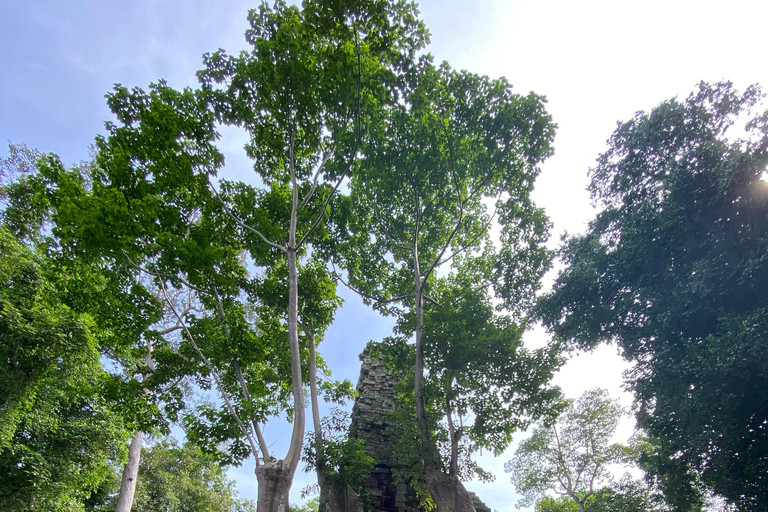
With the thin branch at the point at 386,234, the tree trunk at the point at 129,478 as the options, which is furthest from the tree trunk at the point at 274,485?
the tree trunk at the point at 129,478

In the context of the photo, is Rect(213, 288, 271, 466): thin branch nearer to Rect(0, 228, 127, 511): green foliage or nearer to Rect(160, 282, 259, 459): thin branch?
Rect(160, 282, 259, 459): thin branch

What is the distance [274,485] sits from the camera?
15.6 ft

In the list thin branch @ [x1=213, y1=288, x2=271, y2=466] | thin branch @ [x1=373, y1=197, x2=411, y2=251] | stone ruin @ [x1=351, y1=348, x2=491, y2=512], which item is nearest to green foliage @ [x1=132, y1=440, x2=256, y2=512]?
stone ruin @ [x1=351, y1=348, x2=491, y2=512]

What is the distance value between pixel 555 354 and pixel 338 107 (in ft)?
21.6

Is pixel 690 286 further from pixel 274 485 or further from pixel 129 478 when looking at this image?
pixel 129 478

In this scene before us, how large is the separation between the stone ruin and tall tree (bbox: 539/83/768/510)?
5.46m

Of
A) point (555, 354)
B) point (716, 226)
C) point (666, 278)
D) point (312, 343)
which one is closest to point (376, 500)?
point (312, 343)

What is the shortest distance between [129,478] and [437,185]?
37.1 feet

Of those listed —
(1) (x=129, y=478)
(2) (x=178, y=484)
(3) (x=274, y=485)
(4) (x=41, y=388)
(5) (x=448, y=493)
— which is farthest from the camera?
(2) (x=178, y=484)

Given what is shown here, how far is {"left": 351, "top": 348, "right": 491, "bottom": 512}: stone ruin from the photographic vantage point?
9.08 meters

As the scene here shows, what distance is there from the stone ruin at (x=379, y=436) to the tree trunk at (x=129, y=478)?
19.8 feet

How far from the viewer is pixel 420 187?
8484 millimetres

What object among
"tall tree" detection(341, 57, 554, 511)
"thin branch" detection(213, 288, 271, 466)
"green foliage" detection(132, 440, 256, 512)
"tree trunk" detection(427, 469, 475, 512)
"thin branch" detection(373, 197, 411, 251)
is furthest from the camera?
"green foliage" detection(132, 440, 256, 512)

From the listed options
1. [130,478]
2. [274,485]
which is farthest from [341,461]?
[130,478]
